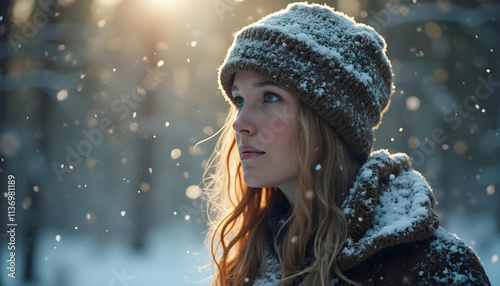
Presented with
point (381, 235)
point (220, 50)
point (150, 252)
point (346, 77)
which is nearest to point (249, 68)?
point (346, 77)

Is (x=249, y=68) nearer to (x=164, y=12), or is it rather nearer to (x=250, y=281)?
(x=250, y=281)

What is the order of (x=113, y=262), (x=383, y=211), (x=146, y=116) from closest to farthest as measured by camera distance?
(x=383, y=211) < (x=113, y=262) < (x=146, y=116)

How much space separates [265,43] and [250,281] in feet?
3.72

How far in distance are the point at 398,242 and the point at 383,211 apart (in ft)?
0.76

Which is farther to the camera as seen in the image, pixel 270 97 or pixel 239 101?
pixel 239 101

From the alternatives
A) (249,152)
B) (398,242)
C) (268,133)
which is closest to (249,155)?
(249,152)

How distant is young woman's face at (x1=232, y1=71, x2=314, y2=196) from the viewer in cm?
180

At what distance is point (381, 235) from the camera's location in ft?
4.65

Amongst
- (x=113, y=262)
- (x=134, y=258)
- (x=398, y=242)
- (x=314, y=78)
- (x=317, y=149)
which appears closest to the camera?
(x=398, y=242)

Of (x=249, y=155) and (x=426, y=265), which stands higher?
(x=249, y=155)

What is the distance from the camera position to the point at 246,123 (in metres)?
1.80

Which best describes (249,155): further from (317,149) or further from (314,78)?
(314,78)

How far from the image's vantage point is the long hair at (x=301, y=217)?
1.60 m

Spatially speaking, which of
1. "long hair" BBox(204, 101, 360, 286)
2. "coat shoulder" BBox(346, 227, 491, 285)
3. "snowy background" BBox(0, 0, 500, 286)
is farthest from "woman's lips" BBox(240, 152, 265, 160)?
"snowy background" BBox(0, 0, 500, 286)
